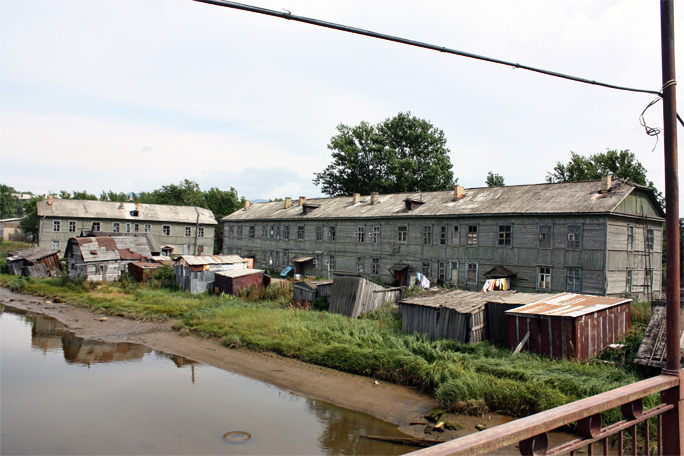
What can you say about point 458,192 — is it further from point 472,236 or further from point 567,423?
point 567,423

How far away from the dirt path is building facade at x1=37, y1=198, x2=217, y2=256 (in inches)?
1008

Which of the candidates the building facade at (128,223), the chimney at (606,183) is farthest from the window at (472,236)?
the building facade at (128,223)

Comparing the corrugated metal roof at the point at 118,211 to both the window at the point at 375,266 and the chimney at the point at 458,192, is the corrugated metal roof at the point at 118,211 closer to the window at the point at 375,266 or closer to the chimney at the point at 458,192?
the window at the point at 375,266

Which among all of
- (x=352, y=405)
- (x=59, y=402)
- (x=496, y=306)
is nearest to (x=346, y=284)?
(x=496, y=306)

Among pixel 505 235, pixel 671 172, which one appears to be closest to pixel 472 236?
pixel 505 235

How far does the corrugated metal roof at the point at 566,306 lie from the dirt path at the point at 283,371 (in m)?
4.60

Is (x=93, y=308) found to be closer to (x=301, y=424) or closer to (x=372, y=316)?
(x=372, y=316)

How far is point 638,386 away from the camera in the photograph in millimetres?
3564

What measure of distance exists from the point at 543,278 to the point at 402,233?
9.62 m

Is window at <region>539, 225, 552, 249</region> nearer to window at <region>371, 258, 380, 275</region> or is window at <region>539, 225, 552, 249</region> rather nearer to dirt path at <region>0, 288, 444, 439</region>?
window at <region>371, 258, 380, 275</region>

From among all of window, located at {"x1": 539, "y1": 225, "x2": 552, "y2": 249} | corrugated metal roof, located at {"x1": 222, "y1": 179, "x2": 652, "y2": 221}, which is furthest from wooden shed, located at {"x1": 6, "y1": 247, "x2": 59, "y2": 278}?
window, located at {"x1": 539, "y1": 225, "x2": 552, "y2": 249}

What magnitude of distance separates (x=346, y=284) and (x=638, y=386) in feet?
62.3

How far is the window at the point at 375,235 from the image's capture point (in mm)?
32509

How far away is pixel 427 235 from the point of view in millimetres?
29516
